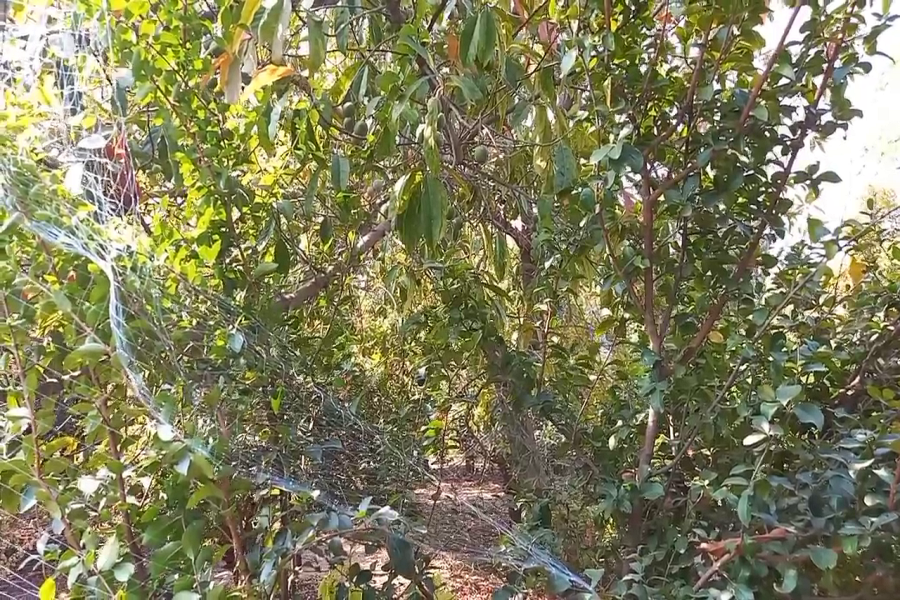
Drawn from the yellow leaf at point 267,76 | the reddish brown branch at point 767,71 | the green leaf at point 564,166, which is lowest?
the yellow leaf at point 267,76

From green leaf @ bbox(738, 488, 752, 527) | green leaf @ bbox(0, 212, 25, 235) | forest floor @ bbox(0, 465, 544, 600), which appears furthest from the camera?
forest floor @ bbox(0, 465, 544, 600)

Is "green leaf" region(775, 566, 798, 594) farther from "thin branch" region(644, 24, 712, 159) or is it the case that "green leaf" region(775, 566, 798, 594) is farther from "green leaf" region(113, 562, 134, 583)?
"green leaf" region(113, 562, 134, 583)

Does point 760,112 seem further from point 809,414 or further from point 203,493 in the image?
point 203,493

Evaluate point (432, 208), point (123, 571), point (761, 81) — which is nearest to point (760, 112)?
point (761, 81)

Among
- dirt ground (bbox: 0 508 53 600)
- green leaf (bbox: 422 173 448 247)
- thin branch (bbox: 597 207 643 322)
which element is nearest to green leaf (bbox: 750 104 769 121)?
thin branch (bbox: 597 207 643 322)

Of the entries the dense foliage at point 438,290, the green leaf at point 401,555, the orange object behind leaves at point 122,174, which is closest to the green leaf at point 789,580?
the dense foliage at point 438,290

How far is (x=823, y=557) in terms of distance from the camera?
2.48 ft

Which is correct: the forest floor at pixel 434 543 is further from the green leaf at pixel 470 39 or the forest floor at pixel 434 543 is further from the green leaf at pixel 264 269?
the green leaf at pixel 470 39

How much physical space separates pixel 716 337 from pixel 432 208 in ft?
1.72

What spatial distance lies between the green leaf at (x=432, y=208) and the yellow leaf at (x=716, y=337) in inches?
19.8

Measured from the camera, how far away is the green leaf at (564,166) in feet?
3.09

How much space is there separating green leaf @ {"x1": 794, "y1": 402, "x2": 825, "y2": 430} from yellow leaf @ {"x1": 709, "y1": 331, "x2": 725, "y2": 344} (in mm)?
188

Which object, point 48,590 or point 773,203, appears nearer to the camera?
point 48,590

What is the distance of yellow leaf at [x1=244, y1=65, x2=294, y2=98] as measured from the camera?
0.79 meters
